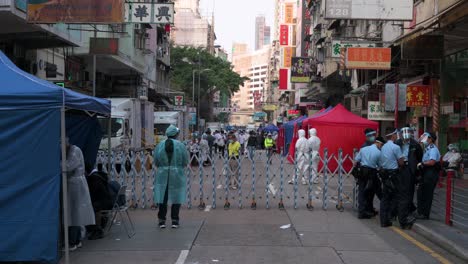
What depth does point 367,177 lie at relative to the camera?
36.7 feet

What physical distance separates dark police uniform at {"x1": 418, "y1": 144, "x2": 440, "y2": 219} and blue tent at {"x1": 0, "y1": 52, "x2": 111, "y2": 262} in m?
6.82

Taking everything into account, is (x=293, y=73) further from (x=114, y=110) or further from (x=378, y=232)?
(x=378, y=232)

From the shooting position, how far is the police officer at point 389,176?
10469 millimetres

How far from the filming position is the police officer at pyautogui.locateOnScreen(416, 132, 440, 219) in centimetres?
1081

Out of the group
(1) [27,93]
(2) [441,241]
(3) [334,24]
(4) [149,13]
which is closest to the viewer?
(1) [27,93]

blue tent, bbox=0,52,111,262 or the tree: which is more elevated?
the tree

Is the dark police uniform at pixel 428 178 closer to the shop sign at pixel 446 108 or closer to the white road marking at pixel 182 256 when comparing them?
the white road marking at pixel 182 256

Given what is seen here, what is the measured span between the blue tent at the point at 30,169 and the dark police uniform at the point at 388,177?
19.4 feet

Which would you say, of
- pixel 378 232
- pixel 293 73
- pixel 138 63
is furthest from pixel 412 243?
pixel 293 73

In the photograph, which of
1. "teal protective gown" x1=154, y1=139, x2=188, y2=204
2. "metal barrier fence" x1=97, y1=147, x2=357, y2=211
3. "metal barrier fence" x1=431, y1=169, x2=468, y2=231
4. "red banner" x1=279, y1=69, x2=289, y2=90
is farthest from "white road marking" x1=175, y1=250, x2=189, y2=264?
"red banner" x1=279, y1=69, x2=289, y2=90

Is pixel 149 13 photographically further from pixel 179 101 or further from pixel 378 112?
pixel 179 101

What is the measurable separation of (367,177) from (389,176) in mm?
753

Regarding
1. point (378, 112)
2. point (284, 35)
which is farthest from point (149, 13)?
point (284, 35)

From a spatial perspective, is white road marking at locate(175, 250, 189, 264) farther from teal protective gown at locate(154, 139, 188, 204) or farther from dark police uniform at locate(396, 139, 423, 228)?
dark police uniform at locate(396, 139, 423, 228)
